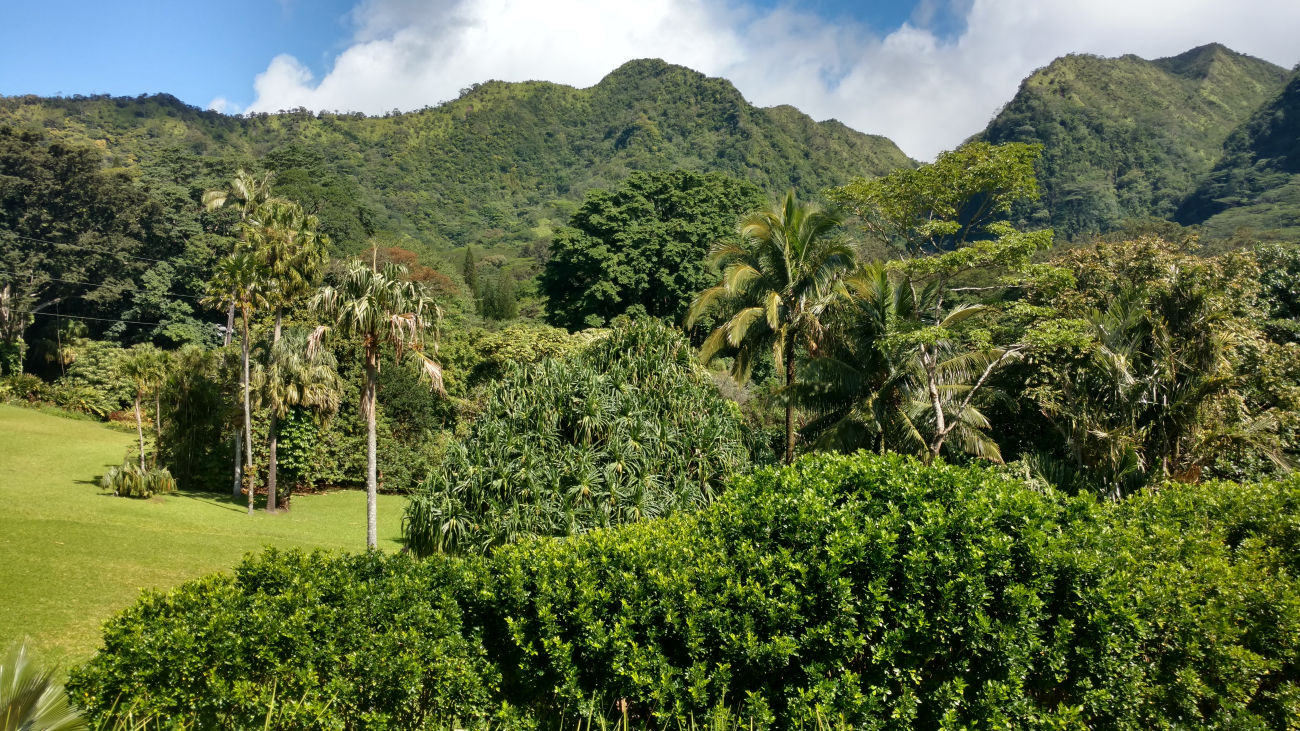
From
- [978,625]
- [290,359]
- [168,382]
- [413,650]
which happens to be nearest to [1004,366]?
[978,625]

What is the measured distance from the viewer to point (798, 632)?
558 cm

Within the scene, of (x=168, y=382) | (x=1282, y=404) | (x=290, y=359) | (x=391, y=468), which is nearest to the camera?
(x=1282, y=404)

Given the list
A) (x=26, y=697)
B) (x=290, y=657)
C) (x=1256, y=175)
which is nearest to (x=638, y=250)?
(x=290, y=657)

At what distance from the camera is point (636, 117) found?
122 meters

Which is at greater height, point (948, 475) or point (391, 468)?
point (948, 475)

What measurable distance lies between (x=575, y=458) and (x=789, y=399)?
17.8ft

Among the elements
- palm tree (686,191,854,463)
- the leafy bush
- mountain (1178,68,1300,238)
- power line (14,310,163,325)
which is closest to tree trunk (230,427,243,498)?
the leafy bush

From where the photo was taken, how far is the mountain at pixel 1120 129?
71.7 m

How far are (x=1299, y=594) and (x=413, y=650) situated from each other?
674cm

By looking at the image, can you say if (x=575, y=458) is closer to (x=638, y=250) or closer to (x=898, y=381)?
(x=898, y=381)

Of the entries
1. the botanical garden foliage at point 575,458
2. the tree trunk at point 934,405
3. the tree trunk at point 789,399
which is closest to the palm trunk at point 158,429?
the botanical garden foliage at point 575,458

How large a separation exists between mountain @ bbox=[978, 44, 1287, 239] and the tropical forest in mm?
39603

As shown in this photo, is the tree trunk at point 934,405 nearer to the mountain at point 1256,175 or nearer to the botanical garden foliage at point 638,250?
the botanical garden foliage at point 638,250

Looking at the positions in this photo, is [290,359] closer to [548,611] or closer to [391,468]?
[391,468]
